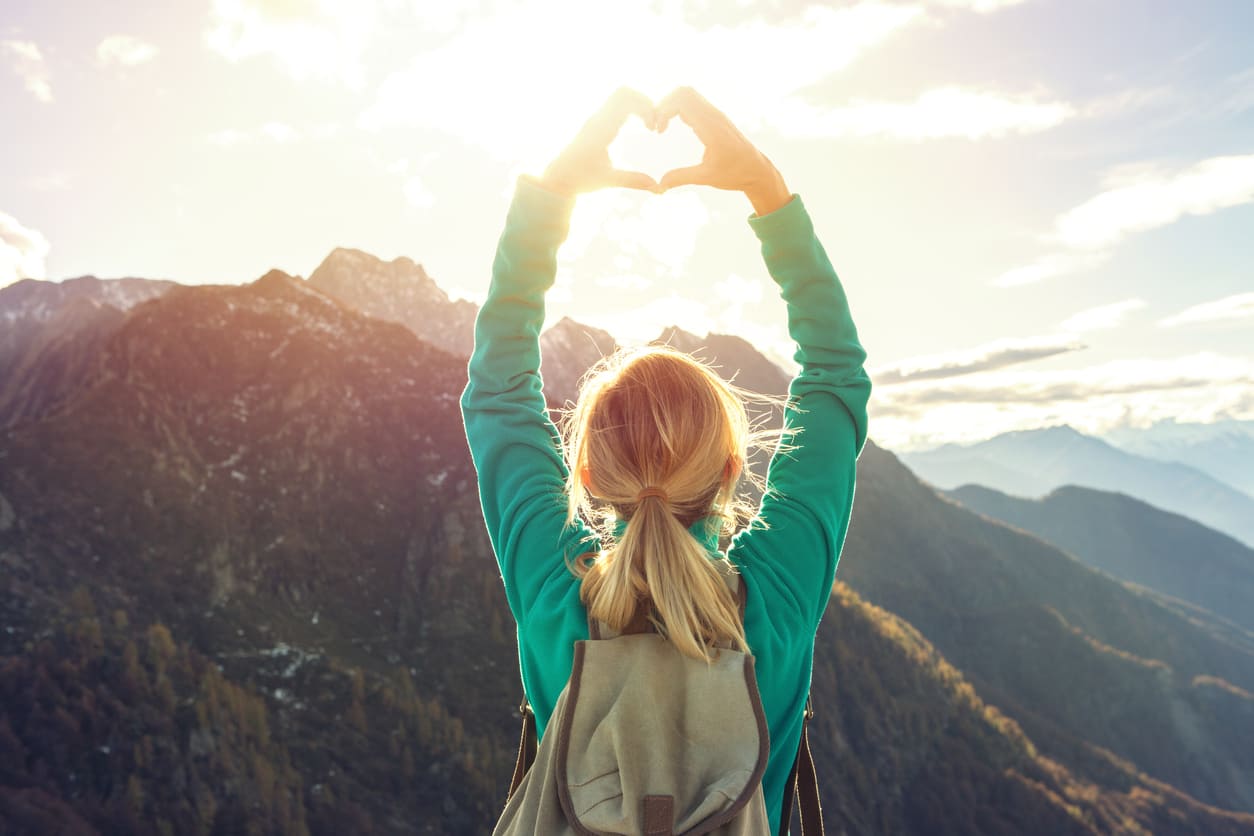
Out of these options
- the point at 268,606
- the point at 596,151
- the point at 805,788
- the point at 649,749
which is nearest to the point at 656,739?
the point at 649,749

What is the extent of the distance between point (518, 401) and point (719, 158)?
4.33 ft

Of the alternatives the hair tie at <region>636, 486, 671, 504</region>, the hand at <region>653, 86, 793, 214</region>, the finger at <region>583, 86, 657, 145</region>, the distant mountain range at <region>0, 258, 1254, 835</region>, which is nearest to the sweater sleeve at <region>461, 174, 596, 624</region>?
the finger at <region>583, 86, 657, 145</region>

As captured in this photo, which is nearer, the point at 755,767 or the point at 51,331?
the point at 755,767

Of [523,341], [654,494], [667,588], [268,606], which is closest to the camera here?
[667,588]

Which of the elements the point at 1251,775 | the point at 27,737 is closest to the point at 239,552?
the point at 27,737

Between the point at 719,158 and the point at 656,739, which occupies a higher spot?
the point at 719,158

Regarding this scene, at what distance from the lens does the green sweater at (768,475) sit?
2637mm

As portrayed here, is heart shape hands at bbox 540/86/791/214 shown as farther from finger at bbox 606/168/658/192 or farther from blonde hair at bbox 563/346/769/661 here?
blonde hair at bbox 563/346/769/661

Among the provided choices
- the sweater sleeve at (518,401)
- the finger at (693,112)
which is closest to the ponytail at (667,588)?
the sweater sleeve at (518,401)

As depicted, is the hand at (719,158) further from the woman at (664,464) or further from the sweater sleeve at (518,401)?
the sweater sleeve at (518,401)

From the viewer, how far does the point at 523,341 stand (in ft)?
11.6

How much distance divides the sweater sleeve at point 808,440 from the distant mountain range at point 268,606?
48.5m

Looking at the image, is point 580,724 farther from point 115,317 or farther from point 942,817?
point 115,317

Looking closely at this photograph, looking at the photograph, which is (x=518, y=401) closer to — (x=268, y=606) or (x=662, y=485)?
(x=662, y=485)
